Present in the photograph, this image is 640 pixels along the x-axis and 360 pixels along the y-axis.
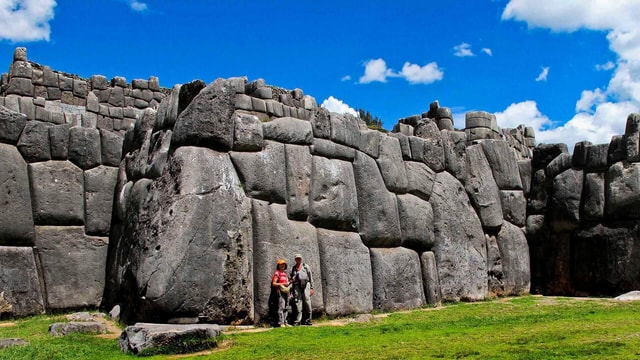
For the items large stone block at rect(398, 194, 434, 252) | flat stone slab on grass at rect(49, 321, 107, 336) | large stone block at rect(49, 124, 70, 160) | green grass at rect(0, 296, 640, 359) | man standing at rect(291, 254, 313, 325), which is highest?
large stone block at rect(49, 124, 70, 160)

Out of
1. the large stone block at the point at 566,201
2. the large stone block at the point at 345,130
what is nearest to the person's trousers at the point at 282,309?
the large stone block at the point at 345,130

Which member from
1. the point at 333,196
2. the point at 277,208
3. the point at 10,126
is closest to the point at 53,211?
the point at 10,126

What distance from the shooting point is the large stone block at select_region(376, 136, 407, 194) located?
51.5 feet

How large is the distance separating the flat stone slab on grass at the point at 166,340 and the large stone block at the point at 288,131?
4.68 metres

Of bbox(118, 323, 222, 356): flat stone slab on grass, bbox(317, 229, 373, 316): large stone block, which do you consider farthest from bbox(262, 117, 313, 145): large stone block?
bbox(118, 323, 222, 356): flat stone slab on grass

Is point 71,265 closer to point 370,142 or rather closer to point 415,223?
point 370,142

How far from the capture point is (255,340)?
1003 cm

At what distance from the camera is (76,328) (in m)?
11.1

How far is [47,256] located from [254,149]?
16.0ft

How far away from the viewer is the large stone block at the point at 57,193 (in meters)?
14.1

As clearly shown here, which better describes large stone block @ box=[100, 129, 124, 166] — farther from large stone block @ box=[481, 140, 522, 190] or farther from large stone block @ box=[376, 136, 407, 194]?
large stone block @ box=[481, 140, 522, 190]

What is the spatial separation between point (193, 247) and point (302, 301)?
2.43m

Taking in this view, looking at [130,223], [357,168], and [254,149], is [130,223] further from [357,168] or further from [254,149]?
[357,168]

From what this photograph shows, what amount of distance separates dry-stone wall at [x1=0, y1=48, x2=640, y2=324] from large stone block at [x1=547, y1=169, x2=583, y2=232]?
5 cm
